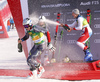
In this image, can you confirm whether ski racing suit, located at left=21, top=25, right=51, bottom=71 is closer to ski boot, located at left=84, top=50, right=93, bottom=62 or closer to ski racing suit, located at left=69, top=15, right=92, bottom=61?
ski racing suit, located at left=69, top=15, right=92, bottom=61

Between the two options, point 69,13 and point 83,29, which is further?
point 69,13

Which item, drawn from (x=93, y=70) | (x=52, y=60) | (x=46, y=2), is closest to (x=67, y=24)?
(x=46, y=2)

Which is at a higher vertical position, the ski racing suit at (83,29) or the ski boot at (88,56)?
the ski racing suit at (83,29)

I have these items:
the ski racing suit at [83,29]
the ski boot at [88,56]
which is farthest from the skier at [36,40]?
the ski boot at [88,56]

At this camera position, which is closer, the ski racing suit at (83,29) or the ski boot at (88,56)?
the ski racing suit at (83,29)

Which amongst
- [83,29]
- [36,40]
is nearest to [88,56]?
[83,29]

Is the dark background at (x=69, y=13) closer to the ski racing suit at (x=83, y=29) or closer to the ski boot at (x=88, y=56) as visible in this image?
the ski boot at (x=88, y=56)

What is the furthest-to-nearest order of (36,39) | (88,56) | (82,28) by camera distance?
(88,56) → (82,28) → (36,39)

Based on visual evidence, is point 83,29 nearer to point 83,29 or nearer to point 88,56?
point 83,29

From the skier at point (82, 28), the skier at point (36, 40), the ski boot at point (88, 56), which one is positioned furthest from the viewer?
the ski boot at point (88, 56)

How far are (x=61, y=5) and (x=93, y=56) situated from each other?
179cm

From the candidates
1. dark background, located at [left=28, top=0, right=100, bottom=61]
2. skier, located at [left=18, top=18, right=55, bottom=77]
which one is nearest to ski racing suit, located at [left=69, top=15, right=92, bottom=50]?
dark background, located at [left=28, top=0, right=100, bottom=61]

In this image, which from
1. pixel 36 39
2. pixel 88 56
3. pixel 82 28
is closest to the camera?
pixel 36 39

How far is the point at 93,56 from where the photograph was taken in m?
4.98
